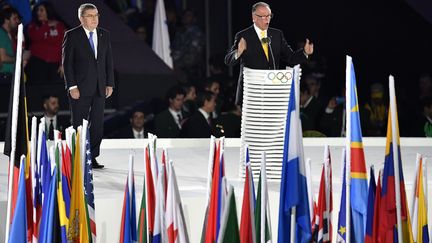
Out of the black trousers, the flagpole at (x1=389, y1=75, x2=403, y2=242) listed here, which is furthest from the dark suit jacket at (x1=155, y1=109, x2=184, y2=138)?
the flagpole at (x1=389, y1=75, x2=403, y2=242)

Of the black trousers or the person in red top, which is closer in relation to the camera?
the black trousers

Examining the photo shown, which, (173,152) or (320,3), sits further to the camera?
(320,3)

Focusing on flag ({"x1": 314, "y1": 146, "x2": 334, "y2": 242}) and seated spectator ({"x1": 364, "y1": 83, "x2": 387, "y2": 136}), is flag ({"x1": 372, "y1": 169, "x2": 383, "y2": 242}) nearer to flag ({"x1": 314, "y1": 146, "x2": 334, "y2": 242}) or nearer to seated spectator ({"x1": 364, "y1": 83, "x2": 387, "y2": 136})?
flag ({"x1": 314, "y1": 146, "x2": 334, "y2": 242})

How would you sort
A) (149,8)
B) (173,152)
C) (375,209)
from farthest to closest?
(149,8)
(173,152)
(375,209)

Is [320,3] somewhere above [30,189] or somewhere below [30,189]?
above

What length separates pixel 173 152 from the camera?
11242 millimetres

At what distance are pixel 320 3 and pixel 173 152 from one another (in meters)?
3.51

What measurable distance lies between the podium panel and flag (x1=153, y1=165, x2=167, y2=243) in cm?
199

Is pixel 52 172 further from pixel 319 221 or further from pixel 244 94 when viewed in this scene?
pixel 244 94

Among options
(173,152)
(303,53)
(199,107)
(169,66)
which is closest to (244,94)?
(303,53)

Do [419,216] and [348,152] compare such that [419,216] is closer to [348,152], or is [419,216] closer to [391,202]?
[391,202]

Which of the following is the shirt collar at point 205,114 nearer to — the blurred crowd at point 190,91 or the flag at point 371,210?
the blurred crowd at point 190,91

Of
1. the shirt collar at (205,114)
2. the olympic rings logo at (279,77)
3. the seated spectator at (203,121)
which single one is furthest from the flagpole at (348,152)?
the shirt collar at (205,114)

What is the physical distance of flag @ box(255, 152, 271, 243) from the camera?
6703mm
